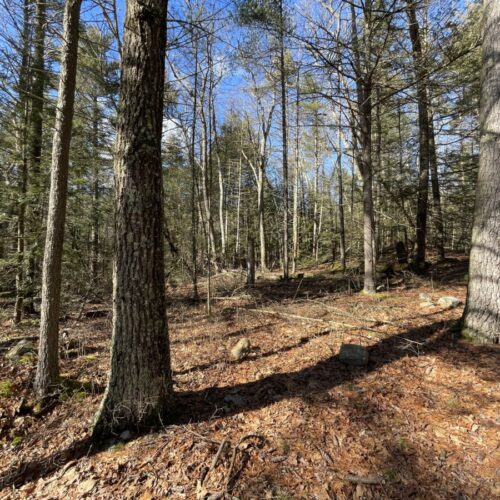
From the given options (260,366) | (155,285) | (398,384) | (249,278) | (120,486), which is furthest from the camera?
(249,278)

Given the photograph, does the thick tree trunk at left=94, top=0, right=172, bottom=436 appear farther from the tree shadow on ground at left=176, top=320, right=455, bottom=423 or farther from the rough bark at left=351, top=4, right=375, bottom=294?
the rough bark at left=351, top=4, right=375, bottom=294

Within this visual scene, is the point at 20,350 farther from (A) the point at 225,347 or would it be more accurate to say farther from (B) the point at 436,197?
(B) the point at 436,197

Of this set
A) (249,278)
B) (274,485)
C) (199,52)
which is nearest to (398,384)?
(274,485)

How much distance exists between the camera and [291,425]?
267 centimetres

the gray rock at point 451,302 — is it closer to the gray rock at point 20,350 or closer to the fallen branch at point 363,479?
the fallen branch at point 363,479

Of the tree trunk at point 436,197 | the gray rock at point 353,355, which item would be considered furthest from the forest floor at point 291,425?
the tree trunk at point 436,197

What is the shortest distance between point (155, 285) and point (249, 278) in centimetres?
664

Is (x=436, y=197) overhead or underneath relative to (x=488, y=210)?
overhead

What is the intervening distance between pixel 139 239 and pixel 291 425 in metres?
2.31

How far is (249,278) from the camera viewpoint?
9297mm

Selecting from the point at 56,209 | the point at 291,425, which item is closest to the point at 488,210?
the point at 291,425

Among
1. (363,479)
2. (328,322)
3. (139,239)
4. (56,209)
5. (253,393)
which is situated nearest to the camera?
(363,479)

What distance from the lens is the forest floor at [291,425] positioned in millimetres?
2143

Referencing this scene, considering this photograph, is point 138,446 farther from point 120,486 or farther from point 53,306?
point 53,306
